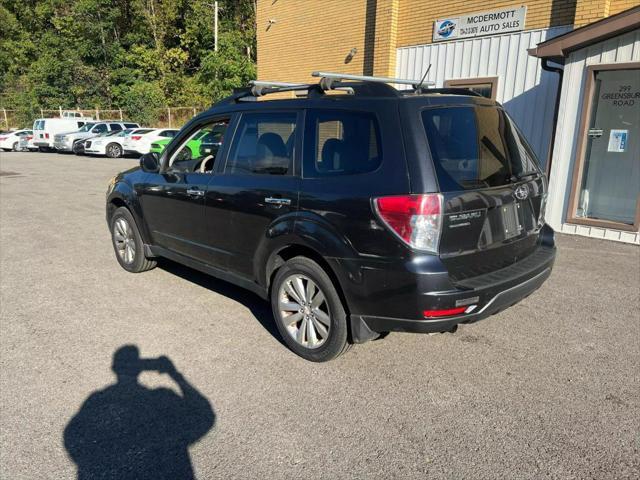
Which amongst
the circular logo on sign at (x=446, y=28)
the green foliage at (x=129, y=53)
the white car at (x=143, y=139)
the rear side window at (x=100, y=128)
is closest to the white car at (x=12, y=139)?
the rear side window at (x=100, y=128)

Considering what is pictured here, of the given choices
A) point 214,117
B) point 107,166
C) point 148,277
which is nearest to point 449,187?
point 214,117

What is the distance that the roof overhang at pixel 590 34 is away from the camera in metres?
7.16

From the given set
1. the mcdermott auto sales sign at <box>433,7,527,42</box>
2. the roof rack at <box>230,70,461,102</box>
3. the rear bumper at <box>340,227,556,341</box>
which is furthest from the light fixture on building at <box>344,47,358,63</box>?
the rear bumper at <box>340,227,556,341</box>

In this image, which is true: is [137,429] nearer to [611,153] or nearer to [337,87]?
[337,87]

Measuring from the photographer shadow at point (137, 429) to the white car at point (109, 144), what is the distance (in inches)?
914

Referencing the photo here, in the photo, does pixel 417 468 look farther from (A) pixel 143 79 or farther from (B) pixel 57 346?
(A) pixel 143 79

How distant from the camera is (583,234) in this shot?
8273 mm

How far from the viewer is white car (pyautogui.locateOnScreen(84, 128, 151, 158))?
2452cm

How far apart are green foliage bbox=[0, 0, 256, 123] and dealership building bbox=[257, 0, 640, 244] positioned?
26067mm

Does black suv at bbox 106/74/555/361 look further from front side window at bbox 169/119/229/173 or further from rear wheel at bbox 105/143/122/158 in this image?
rear wheel at bbox 105/143/122/158

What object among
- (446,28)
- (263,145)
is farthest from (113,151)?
(263,145)

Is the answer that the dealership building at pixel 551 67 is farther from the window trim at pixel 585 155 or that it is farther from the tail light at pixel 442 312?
the tail light at pixel 442 312

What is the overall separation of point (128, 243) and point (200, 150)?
1.49 meters

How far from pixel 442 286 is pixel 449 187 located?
61cm
